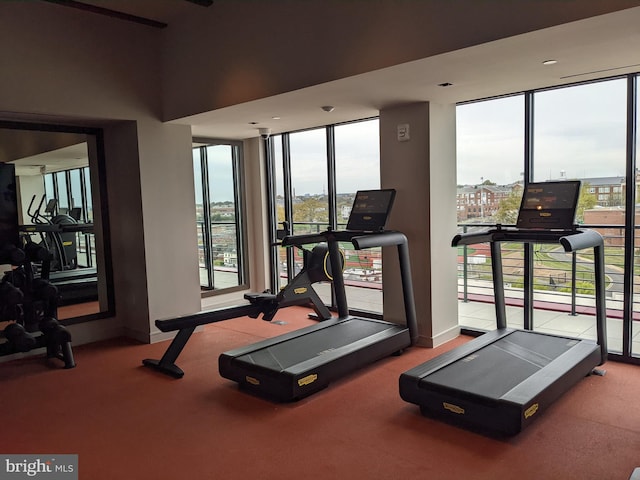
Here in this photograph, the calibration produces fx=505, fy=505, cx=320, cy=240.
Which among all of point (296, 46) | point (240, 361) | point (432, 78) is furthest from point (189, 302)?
point (432, 78)

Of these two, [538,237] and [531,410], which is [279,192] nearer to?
[538,237]

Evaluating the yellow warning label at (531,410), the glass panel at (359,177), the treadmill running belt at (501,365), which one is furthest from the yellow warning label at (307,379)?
the glass panel at (359,177)

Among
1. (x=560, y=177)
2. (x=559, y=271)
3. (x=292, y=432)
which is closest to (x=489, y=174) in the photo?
(x=560, y=177)

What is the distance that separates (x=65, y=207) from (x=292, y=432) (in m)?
3.83

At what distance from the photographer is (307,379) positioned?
381 centimetres

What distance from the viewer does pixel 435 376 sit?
3.57m

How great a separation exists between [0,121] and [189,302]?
2.66m

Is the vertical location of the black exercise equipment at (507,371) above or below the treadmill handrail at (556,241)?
below

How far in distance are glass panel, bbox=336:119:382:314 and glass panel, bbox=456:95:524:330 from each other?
3.43ft

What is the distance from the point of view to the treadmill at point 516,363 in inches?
126

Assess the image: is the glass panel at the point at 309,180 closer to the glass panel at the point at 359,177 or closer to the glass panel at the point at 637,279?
the glass panel at the point at 359,177

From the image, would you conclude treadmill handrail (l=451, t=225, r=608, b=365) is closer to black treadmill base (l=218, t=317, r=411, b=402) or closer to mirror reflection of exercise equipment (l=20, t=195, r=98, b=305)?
black treadmill base (l=218, t=317, r=411, b=402)

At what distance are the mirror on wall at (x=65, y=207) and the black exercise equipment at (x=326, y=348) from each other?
7.57ft

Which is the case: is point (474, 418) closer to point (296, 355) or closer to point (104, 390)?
point (296, 355)
